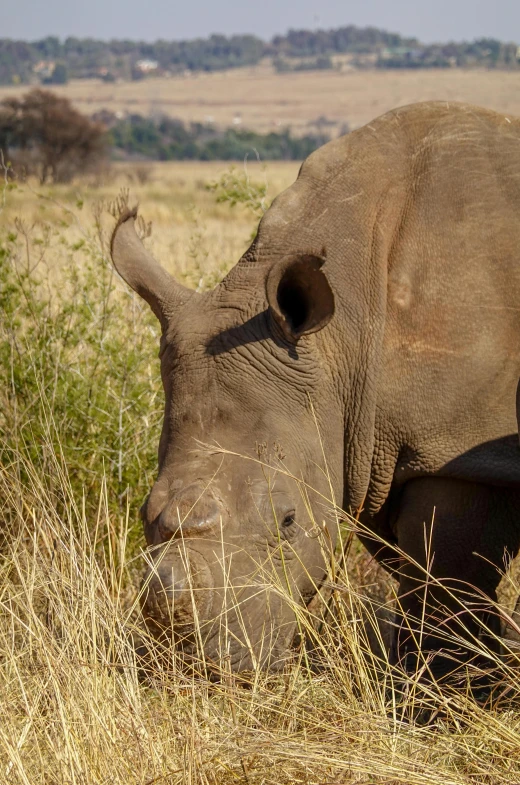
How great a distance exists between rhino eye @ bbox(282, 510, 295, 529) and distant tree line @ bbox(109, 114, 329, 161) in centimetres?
6147

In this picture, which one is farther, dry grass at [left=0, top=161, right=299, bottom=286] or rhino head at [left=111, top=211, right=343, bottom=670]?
dry grass at [left=0, top=161, right=299, bottom=286]

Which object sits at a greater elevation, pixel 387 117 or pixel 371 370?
pixel 387 117

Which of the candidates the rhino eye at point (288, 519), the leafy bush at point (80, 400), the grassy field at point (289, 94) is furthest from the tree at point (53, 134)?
the grassy field at point (289, 94)

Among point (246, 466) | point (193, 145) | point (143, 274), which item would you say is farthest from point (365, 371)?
point (193, 145)

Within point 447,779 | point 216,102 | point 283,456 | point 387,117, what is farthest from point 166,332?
point 216,102

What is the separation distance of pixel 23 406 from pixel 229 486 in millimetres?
2762

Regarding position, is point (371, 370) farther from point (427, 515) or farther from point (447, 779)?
point (447, 779)

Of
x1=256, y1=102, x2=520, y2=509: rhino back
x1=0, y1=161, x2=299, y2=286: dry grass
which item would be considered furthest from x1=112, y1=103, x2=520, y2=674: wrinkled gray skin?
x1=0, y1=161, x2=299, y2=286: dry grass

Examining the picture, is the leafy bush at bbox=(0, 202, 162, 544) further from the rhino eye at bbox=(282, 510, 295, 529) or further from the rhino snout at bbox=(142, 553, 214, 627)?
the rhino snout at bbox=(142, 553, 214, 627)

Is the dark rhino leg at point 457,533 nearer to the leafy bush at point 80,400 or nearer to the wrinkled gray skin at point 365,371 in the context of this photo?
the wrinkled gray skin at point 365,371

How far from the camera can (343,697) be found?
4.68 m

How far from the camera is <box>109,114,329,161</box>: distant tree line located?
238ft

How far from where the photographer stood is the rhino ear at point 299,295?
460 centimetres

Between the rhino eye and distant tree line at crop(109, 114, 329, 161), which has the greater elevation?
the rhino eye
